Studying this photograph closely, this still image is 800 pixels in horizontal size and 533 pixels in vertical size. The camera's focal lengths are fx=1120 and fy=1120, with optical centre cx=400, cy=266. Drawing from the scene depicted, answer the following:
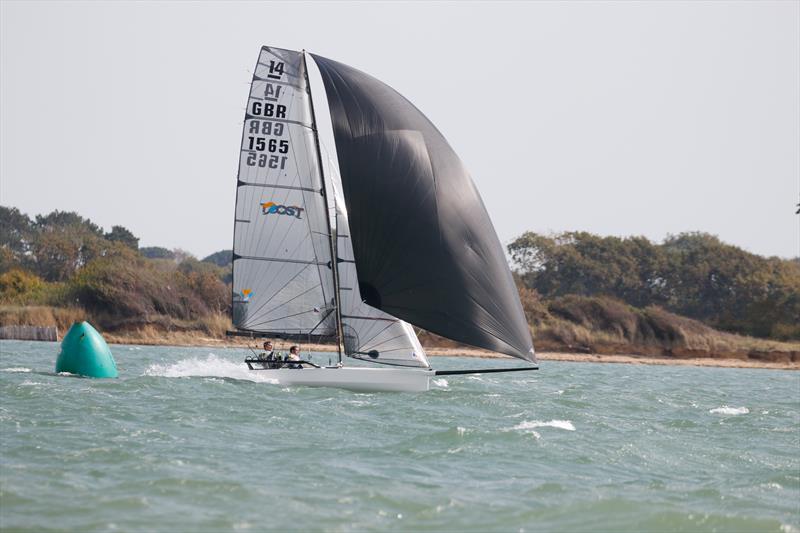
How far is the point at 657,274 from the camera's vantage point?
Result: 78.7 meters

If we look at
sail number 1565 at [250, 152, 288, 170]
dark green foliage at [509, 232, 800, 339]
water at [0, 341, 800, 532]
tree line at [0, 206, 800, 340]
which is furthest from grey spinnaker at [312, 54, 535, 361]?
dark green foliage at [509, 232, 800, 339]

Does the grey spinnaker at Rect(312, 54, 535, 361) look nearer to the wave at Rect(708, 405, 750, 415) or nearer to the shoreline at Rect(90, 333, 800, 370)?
the wave at Rect(708, 405, 750, 415)

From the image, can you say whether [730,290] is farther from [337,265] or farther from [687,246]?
[337,265]

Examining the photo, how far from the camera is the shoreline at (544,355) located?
53.6 meters

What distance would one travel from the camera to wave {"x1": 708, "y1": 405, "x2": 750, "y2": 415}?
85.1ft

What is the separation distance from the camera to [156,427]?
17.8 meters

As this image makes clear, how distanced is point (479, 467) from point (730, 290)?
62.3 m

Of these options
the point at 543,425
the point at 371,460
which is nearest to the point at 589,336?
the point at 543,425

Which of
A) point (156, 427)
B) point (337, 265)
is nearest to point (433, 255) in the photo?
point (337, 265)

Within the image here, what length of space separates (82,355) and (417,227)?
29.2ft

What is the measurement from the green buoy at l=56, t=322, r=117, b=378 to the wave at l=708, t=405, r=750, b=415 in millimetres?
14380

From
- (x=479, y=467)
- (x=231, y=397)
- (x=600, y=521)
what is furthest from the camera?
(x=231, y=397)

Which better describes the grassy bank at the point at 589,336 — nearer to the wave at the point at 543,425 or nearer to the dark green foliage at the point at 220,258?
the wave at the point at 543,425

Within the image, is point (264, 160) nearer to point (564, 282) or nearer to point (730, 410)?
point (730, 410)
